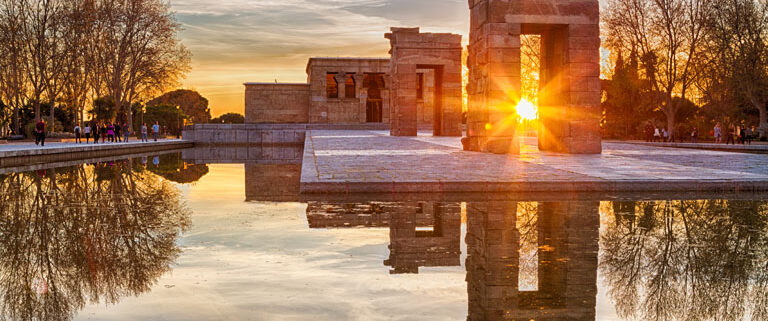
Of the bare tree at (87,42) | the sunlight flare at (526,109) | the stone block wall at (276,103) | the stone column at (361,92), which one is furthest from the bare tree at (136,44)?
the sunlight flare at (526,109)

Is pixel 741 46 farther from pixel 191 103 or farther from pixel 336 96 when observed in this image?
pixel 191 103

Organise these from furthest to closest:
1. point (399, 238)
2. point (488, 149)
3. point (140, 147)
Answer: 1. point (140, 147)
2. point (488, 149)
3. point (399, 238)

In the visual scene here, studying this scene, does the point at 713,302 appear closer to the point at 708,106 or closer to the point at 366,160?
the point at 366,160

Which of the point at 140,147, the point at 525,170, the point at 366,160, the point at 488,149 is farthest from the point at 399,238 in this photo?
the point at 140,147

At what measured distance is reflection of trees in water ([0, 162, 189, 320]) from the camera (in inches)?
179

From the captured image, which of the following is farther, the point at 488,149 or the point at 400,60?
the point at 400,60

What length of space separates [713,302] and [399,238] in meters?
3.08

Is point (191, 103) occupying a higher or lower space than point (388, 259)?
higher

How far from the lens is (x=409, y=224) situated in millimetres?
7574

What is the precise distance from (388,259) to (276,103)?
58484 mm

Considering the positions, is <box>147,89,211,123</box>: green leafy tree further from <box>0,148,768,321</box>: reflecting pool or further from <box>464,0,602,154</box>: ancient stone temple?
<box>0,148,768,321</box>: reflecting pool

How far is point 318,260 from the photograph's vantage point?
562 centimetres

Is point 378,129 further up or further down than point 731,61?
further down

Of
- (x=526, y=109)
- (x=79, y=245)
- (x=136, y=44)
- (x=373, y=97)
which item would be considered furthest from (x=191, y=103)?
(x=79, y=245)
